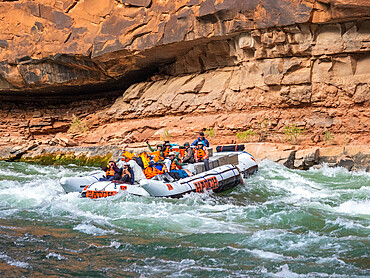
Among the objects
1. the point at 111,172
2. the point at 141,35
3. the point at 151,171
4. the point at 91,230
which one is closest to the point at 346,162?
the point at 151,171

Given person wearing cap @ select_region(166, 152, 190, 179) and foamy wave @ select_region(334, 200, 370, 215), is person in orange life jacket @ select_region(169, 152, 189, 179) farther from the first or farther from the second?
foamy wave @ select_region(334, 200, 370, 215)

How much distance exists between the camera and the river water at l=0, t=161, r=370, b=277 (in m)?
5.54

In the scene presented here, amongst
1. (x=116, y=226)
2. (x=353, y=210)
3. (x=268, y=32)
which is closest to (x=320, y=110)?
(x=268, y=32)

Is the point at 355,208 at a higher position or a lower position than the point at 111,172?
lower

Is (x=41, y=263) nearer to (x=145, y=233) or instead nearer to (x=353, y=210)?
(x=145, y=233)

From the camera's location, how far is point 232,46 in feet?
55.0

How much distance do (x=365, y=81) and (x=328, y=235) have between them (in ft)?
29.8

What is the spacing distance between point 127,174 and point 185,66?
31.2 ft

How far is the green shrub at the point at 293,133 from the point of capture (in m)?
14.7

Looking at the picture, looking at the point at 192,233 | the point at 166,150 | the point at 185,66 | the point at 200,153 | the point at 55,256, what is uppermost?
the point at 185,66

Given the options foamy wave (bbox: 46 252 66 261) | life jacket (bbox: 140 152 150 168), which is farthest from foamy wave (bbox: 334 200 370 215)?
foamy wave (bbox: 46 252 66 261)

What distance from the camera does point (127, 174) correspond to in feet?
32.9

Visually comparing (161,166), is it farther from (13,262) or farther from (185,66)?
(185,66)

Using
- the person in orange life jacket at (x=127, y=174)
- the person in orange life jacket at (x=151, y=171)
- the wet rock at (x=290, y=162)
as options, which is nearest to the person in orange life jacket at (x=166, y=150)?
the person in orange life jacket at (x=151, y=171)
